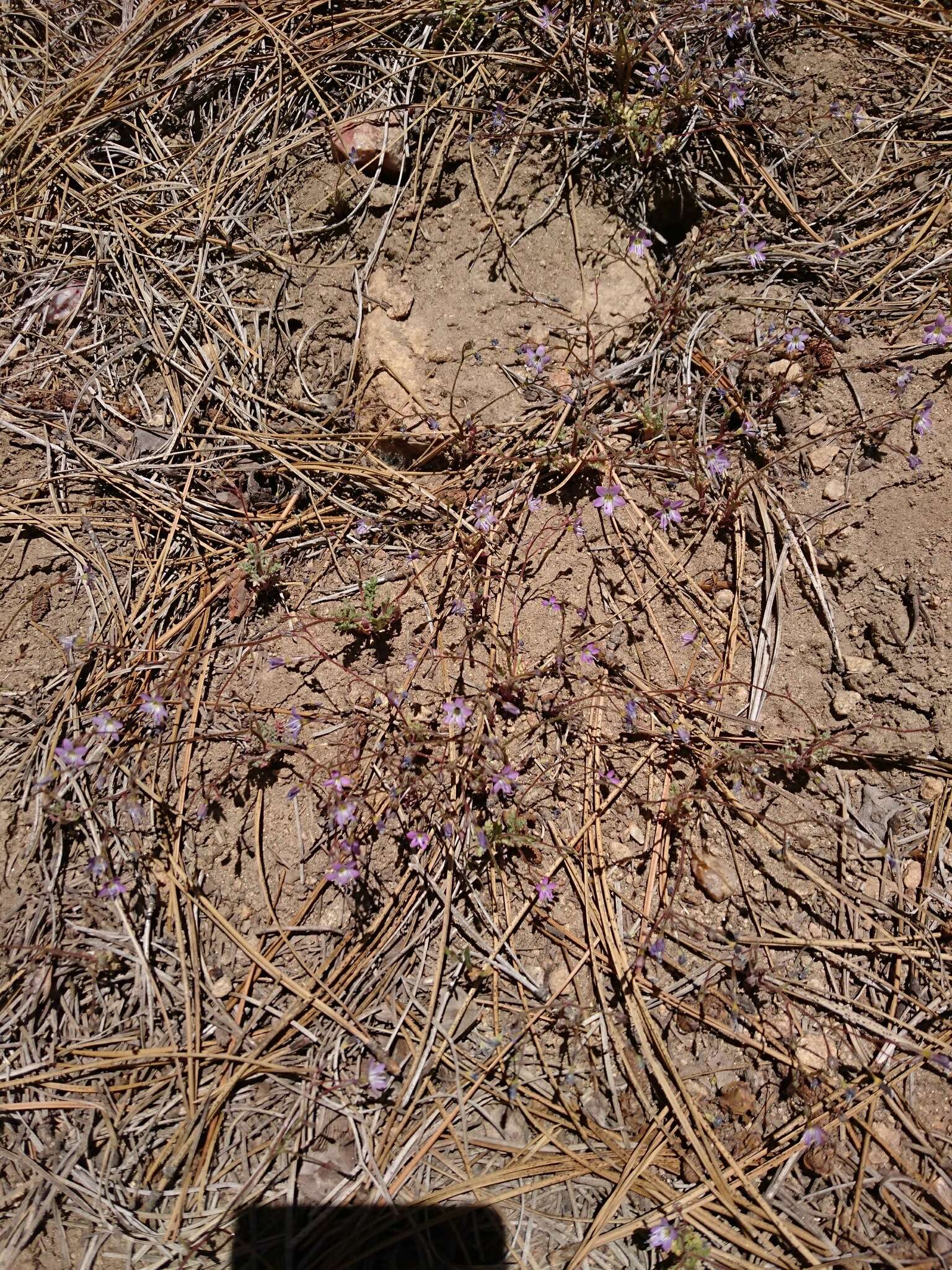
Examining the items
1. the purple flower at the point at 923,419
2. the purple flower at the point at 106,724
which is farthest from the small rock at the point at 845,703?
the purple flower at the point at 106,724

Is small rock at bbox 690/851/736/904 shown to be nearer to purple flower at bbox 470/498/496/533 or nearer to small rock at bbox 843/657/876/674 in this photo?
small rock at bbox 843/657/876/674

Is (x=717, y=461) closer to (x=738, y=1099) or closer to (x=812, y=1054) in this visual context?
(x=812, y=1054)

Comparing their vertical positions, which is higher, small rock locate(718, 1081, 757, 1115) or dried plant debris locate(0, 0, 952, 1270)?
dried plant debris locate(0, 0, 952, 1270)

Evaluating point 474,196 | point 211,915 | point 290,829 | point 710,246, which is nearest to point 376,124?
point 474,196

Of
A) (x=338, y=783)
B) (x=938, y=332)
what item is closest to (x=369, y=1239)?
(x=338, y=783)

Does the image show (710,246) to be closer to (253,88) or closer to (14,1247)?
(253,88)

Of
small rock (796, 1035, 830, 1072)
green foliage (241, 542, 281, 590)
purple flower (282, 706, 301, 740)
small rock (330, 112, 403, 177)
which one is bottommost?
small rock (796, 1035, 830, 1072)

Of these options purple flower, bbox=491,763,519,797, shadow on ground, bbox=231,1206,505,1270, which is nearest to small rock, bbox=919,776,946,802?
purple flower, bbox=491,763,519,797
